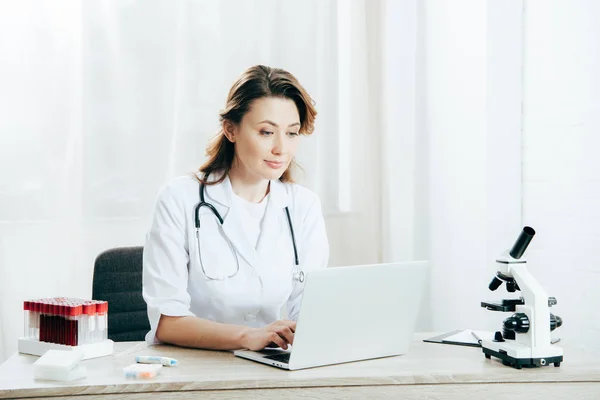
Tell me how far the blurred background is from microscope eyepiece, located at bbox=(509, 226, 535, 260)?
95 centimetres

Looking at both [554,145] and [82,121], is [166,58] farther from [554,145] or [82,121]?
[554,145]

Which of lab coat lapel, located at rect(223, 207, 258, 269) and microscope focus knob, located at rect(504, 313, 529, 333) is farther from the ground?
lab coat lapel, located at rect(223, 207, 258, 269)

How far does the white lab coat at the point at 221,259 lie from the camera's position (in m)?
1.91

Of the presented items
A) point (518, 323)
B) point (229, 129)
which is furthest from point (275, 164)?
point (518, 323)

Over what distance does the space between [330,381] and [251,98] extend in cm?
85

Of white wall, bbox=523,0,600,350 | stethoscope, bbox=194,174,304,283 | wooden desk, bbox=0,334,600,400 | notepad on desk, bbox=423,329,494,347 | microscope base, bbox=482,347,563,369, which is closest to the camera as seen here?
wooden desk, bbox=0,334,600,400

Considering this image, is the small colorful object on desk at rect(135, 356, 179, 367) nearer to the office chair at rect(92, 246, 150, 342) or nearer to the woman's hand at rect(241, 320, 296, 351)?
the woman's hand at rect(241, 320, 296, 351)

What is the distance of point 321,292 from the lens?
151 centimetres

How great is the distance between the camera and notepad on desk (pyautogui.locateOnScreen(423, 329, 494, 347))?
1837mm

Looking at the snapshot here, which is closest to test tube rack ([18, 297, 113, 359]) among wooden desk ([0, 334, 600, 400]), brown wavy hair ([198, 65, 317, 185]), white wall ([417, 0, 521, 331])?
wooden desk ([0, 334, 600, 400])

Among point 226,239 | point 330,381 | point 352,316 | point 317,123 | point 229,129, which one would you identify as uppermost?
point 317,123

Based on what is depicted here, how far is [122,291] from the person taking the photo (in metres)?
2.22

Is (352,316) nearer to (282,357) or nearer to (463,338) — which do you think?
(282,357)

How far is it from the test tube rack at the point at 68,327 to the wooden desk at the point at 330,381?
4cm
